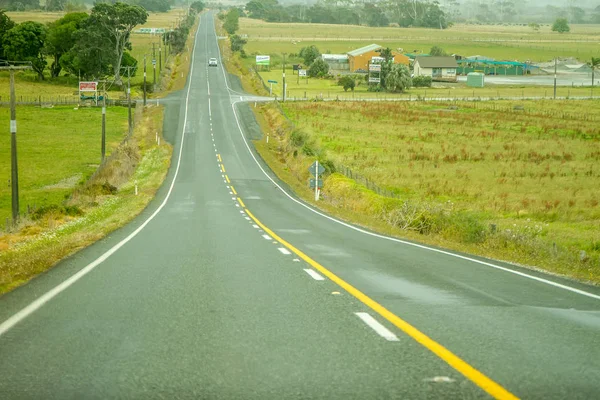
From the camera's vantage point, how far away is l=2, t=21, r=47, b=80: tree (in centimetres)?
11744

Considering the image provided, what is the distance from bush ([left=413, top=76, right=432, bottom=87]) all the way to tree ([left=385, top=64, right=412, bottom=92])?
14.4m

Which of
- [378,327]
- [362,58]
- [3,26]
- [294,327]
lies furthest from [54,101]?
[378,327]

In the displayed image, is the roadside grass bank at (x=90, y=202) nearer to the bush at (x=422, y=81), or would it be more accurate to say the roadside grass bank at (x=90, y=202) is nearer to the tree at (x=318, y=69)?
the tree at (x=318, y=69)

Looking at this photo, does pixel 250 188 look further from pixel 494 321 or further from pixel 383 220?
pixel 494 321

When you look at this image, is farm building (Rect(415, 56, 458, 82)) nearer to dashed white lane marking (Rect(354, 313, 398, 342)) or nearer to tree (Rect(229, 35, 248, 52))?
tree (Rect(229, 35, 248, 52))

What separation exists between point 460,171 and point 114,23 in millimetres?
A: 74908

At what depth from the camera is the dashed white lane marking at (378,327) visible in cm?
766

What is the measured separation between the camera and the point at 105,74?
387 feet

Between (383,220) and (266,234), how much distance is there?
29.7ft

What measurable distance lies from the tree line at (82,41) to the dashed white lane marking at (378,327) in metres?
104

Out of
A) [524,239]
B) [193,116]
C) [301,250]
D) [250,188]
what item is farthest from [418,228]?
[193,116]

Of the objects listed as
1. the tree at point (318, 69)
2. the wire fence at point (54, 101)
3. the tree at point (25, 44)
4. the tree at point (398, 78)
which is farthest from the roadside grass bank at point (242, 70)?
the tree at point (25, 44)

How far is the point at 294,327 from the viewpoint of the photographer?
26.7 feet

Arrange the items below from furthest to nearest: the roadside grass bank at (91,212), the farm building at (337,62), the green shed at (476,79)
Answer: the farm building at (337,62)
the green shed at (476,79)
the roadside grass bank at (91,212)
